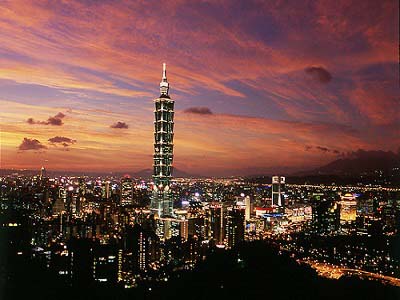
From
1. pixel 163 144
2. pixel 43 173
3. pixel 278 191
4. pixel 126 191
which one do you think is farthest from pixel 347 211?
pixel 43 173

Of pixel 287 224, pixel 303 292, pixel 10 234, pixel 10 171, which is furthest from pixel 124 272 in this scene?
pixel 287 224

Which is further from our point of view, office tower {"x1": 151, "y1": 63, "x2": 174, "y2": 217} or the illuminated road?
office tower {"x1": 151, "y1": 63, "x2": 174, "y2": 217}

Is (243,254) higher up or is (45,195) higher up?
(45,195)

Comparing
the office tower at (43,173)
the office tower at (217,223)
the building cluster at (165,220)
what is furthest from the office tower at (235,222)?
the office tower at (43,173)

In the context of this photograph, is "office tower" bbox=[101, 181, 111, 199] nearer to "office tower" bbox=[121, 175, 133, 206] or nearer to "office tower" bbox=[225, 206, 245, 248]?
"office tower" bbox=[121, 175, 133, 206]

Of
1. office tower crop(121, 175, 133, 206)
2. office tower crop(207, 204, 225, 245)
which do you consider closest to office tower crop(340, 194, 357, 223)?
office tower crop(207, 204, 225, 245)

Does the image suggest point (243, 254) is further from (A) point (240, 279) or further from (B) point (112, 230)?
(B) point (112, 230)

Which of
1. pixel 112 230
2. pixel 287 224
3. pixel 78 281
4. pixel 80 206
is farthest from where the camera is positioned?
pixel 287 224
